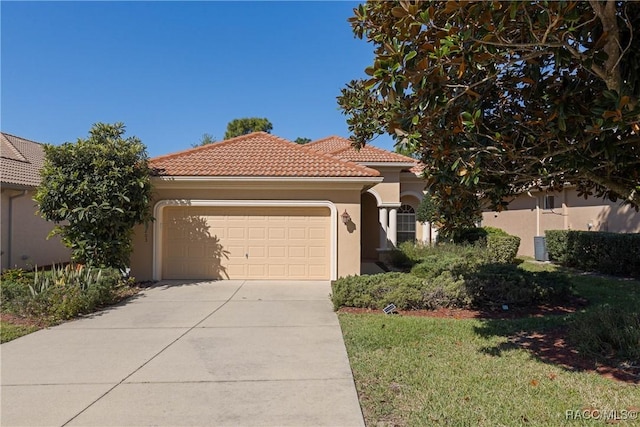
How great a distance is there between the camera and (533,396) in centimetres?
407

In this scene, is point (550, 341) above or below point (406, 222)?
below

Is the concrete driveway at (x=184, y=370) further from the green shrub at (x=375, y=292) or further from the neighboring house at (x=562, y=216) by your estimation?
the neighboring house at (x=562, y=216)

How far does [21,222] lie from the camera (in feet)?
46.5

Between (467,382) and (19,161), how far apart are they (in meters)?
19.4

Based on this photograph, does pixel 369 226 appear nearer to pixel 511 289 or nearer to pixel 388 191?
pixel 388 191

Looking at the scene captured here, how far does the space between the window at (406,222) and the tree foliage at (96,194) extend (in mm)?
11757

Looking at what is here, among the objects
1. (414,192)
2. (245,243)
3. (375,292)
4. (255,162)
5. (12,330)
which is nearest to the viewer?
(12,330)

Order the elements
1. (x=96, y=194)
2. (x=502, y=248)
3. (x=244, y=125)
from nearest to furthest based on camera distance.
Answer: (x=96, y=194) < (x=502, y=248) < (x=244, y=125)

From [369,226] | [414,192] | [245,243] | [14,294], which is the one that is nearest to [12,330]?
[14,294]

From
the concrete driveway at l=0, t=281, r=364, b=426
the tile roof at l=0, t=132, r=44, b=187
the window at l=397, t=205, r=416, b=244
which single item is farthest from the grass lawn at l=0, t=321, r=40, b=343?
the window at l=397, t=205, r=416, b=244

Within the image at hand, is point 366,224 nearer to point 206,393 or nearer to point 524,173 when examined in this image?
point 524,173

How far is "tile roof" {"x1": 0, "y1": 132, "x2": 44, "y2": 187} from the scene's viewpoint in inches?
551

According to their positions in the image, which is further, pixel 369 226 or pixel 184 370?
pixel 369 226

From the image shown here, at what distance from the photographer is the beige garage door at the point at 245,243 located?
12.0 meters
